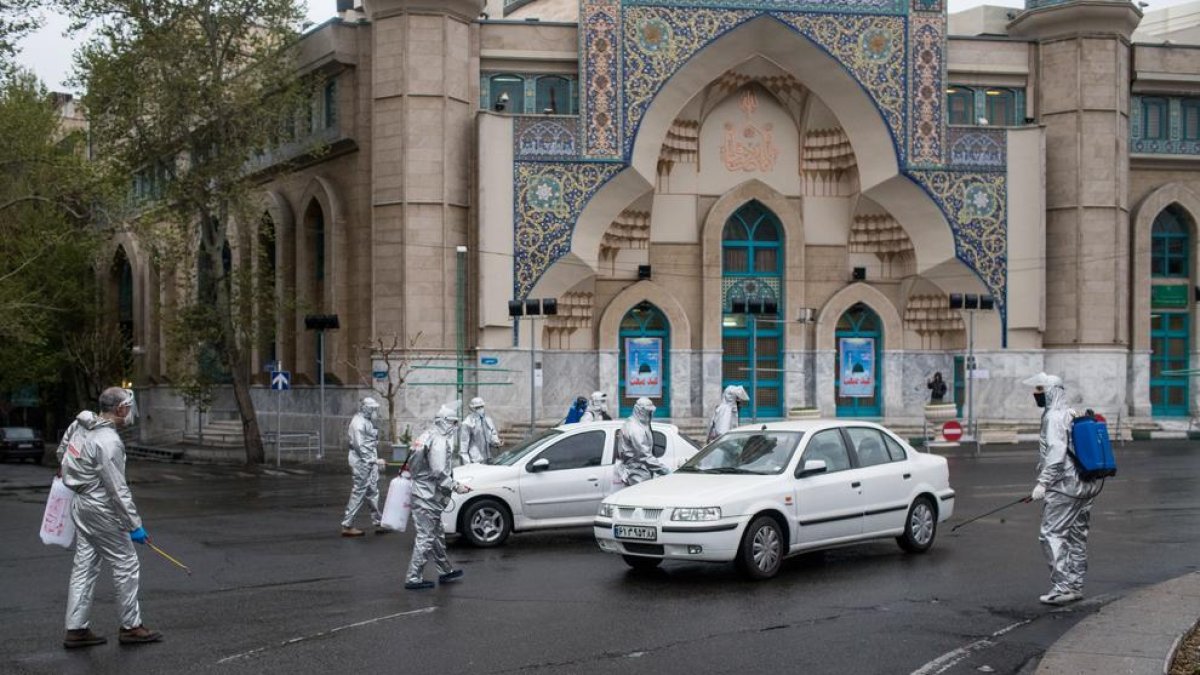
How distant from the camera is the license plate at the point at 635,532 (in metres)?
12.4

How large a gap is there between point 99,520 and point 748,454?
20.1ft

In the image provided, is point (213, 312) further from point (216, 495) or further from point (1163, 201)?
point (1163, 201)

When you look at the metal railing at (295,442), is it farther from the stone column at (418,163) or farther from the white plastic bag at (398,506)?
the white plastic bag at (398,506)

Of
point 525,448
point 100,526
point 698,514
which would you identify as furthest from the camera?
point 525,448

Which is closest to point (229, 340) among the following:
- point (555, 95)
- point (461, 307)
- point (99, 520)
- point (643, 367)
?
point (461, 307)

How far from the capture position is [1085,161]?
126 feet

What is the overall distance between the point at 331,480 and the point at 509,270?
9.35 meters

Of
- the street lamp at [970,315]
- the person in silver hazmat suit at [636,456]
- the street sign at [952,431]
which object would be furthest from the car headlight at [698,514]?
the street lamp at [970,315]

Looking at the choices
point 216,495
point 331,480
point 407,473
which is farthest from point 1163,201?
point 407,473

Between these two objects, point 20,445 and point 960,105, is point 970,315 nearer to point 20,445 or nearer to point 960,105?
point 960,105

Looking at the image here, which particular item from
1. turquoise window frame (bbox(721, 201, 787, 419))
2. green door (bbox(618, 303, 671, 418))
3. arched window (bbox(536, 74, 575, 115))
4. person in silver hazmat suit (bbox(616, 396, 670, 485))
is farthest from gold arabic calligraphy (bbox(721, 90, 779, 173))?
person in silver hazmat suit (bbox(616, 396, 670, 485))

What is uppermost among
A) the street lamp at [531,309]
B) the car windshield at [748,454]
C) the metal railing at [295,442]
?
the street lamp at [531,309]

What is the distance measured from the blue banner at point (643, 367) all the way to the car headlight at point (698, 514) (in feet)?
88.6

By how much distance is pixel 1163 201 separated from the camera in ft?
134
